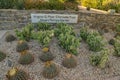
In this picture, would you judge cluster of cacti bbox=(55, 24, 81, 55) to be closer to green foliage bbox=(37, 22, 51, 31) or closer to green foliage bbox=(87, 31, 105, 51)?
green foliage bbox=(87, 31, 105, 51)

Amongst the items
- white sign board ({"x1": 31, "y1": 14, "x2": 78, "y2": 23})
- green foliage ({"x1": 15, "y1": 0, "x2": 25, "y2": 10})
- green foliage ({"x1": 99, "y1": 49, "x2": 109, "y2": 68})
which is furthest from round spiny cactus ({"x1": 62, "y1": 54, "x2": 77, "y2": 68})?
green foliage ({"x1": 15, "y1": 0, "x2": 25, "y2": 10})

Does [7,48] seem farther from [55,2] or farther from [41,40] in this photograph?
[55,2]

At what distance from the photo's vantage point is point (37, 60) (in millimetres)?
7020

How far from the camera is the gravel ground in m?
6.53

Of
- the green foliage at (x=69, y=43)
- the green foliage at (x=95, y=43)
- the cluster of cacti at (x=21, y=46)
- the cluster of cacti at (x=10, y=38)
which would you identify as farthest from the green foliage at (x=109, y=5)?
the cluster of cacti at (x=21, y=46)

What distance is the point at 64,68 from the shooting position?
22.1 ft

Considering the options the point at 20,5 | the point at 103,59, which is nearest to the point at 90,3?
the point at 20,5

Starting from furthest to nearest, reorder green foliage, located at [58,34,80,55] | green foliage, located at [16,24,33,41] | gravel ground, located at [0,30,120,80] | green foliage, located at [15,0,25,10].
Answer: green foliage, located at [15,0,25,10] < green foliage, located at [16,24,33,41] < green foliage, located at [58,34,80,55] < gravel ground, located at [0,30,120,80]

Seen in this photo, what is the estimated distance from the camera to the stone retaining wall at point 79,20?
30.4ft

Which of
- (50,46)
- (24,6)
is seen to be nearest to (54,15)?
(24,6)

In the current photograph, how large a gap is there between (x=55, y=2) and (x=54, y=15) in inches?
29.8

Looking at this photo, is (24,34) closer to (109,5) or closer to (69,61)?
(69,61)

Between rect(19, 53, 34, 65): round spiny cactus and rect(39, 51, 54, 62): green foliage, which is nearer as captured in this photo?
rect(19, 53, 34, 65): round spiny cactus

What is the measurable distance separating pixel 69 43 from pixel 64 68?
3.39 ft
